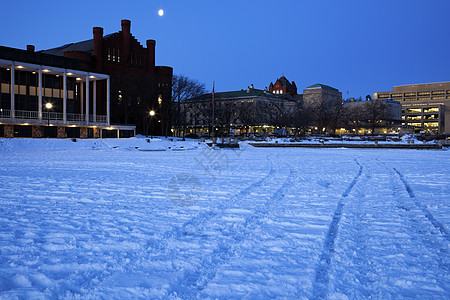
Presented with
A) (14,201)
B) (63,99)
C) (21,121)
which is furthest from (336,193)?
(63,99)

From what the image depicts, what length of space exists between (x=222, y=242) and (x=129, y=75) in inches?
2503

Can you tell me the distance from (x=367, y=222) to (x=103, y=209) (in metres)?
5.50

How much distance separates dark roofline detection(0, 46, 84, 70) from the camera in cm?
4494

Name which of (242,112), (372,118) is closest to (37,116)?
(242,112)

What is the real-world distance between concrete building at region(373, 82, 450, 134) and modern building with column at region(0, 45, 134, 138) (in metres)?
130

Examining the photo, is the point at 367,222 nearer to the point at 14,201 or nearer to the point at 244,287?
the point at 244,287

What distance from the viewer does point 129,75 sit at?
65188 millimetres

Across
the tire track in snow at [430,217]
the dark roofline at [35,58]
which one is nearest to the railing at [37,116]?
the dark roofline at [35,58]

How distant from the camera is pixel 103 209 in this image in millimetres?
8008

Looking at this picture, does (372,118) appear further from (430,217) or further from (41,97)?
(430,217)

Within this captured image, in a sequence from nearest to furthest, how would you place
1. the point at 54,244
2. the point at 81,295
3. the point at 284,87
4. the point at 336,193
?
the point at 81,295 → the point at 54,244 → the point at 336,193 → the point at 284,87

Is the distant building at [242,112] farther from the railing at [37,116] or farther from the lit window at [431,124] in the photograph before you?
the lit window at [431,124]

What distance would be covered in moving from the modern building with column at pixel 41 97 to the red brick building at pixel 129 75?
10.1m

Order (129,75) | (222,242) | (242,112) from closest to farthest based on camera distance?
(222,242) < (129,75) < (242,112)
